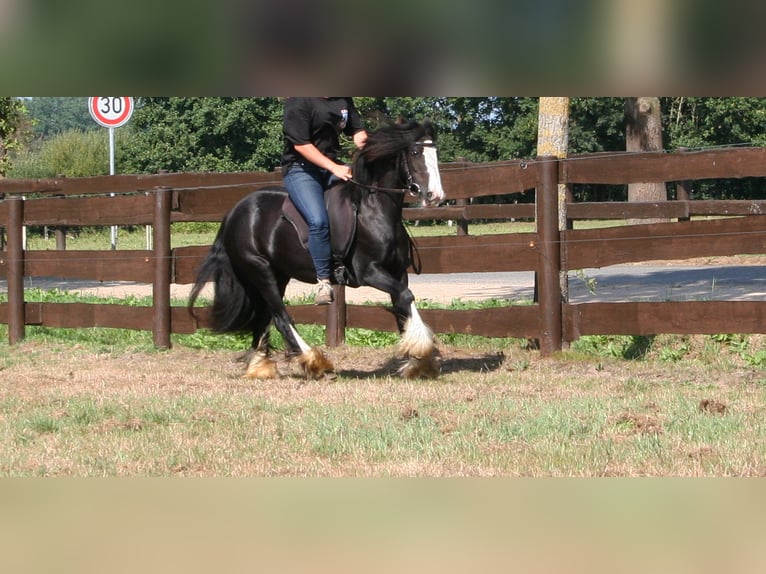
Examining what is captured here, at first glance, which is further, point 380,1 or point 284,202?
point 284,202

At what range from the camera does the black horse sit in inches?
306

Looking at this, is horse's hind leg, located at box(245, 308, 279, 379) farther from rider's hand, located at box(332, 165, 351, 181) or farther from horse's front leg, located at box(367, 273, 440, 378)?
rider's hand, located at box(332, 165, 351, 181)

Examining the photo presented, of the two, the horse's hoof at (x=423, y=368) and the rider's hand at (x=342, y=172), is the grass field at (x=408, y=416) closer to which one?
the horse's hoof at (x=423, y=368)

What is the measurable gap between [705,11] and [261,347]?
7.42 m

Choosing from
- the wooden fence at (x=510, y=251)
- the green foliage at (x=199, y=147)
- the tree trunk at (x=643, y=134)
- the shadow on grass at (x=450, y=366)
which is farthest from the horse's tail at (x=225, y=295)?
the green foliage at (x=199, y=147)

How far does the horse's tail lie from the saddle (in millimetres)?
1146

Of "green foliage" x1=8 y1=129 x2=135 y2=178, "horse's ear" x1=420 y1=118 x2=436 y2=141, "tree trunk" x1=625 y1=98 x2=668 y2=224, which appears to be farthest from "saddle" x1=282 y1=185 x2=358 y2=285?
"green foliage" x1=8 y1=129 x2=135 y2=178

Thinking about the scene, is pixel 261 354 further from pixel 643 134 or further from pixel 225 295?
pixel 643 134

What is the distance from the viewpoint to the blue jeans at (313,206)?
7980 mm

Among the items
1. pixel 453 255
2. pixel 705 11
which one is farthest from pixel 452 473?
pixel 453 255

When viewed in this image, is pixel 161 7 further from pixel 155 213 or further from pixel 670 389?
pixel 155 213

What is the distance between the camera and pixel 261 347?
8.79 meters

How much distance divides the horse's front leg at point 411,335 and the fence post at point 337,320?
223 cm

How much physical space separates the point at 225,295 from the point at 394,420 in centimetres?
361
